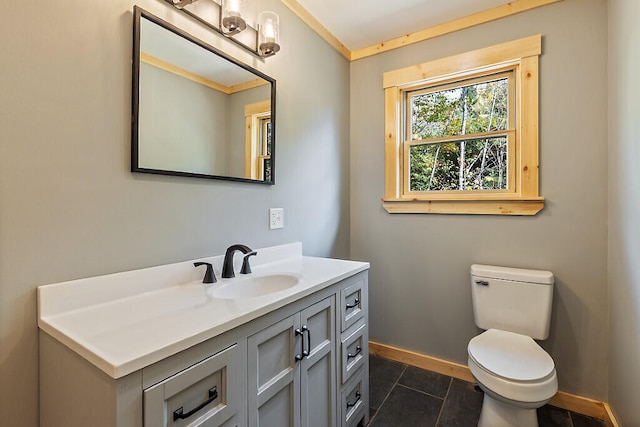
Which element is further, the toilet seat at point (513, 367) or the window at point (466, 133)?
the window at point (466, 133)

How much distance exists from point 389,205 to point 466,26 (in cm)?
133

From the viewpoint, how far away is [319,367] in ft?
4.10

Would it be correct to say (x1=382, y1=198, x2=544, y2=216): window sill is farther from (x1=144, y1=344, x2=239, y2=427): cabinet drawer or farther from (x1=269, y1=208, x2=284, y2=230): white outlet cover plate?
(x1=144, y1=344, x2=239, y2=427): cabinet drawer

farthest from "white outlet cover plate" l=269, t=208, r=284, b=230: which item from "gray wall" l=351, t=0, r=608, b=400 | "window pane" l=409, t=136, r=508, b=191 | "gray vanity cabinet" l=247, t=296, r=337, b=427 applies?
"window pane" l=409, t=136, r=508, b=191

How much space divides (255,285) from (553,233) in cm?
177

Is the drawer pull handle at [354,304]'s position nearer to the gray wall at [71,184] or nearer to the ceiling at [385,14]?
the gray wall at [71,184]

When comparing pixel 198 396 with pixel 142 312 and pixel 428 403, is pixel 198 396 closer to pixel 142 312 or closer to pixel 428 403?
pixel 142 312

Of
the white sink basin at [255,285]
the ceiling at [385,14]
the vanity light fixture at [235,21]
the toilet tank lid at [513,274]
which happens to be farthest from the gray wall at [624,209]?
the vanity light fixture at [235,21]

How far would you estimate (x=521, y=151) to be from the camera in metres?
1.87

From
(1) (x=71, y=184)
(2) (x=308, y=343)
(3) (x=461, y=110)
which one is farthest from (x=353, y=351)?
(3) (x=461, y=110)

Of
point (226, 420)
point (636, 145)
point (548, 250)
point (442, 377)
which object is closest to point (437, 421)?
point (442, 377)

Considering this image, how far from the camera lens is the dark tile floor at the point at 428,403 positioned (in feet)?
5.41

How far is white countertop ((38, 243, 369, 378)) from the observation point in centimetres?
69

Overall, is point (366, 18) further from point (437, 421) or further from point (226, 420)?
point (437, 421)
